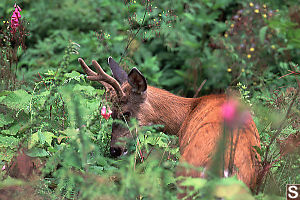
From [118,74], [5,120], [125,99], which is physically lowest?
[5,120]

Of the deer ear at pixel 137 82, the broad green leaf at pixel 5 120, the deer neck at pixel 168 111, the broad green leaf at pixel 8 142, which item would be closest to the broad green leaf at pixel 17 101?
the broad green leaf at pixel 5 120

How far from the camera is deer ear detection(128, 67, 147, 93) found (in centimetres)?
429

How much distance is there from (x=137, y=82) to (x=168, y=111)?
474 millimetres

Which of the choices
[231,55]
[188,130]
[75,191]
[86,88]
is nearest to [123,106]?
[86,88]

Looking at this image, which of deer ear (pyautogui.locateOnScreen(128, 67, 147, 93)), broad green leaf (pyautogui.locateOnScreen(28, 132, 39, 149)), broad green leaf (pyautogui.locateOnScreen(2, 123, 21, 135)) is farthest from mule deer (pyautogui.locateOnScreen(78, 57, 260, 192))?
broad green leaf (pyautogui.locateOnScreen(2, 123, 21, 135))

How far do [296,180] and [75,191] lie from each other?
5.68ft

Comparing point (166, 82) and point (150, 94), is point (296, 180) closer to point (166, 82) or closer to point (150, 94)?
→ point (150, 94)

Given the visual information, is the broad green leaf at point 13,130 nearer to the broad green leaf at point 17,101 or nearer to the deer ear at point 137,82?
the broad green leaf at point 17,101

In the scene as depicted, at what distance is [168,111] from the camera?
4523 millimetres

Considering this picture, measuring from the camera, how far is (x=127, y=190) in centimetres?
255

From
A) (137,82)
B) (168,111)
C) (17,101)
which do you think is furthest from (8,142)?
(168,111)

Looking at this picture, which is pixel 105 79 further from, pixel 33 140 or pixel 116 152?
pixel 33 140

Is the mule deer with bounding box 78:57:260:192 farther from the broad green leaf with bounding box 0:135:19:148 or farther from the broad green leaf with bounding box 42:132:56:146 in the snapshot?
the broad green leaf with bounding box 0:135:19:148

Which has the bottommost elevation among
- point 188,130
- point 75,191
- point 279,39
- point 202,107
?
point 75,191
